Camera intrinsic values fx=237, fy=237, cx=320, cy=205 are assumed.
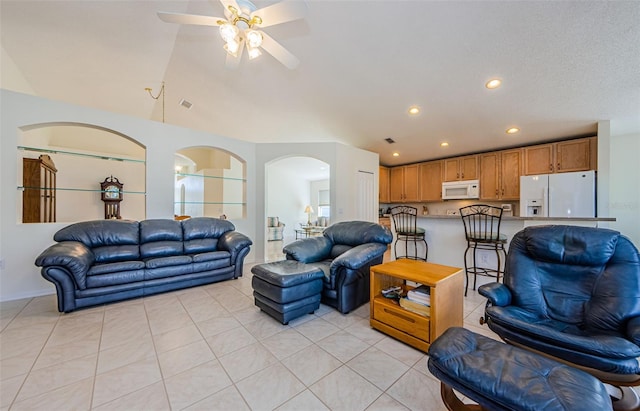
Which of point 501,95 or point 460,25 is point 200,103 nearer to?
point 460,25

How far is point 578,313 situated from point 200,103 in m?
5.94

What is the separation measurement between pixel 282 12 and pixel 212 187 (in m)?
5.14

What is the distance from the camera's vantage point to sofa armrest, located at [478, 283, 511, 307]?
1.67 metres

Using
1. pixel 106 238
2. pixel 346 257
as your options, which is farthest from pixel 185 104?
pixel 346 257

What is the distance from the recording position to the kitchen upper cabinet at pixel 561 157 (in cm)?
416

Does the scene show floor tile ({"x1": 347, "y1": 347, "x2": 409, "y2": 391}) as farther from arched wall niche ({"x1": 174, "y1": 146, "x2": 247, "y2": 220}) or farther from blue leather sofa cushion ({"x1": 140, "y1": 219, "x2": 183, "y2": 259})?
arched wall niche ({"x1": 174, "y1": 146, "x2": 247, "y2": 220})

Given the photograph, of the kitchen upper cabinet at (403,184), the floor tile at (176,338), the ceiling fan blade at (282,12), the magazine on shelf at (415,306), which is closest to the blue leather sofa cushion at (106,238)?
the floor tile at (176,338)

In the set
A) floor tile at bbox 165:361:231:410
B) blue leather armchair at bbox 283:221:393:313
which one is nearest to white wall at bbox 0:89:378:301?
blue leather armchair at bbox 283:221:393:313

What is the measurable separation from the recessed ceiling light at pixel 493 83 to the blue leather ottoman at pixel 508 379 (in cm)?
345

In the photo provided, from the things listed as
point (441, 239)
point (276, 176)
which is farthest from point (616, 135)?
point (276, 176)

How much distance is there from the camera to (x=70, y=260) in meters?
2.40

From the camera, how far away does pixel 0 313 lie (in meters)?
2.46

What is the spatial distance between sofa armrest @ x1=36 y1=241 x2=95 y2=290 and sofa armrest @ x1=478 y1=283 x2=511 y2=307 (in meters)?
3.68

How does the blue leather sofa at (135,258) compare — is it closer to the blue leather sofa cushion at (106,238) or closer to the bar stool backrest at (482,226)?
the blue leather sofa cushion at (106,238)
